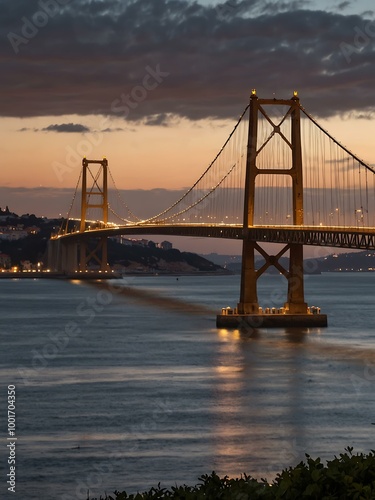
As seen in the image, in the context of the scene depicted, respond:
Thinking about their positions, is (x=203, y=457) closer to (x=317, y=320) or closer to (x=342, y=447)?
(x=342, y=447)

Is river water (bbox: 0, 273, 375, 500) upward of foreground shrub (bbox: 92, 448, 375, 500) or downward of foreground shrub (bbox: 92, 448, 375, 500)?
downward

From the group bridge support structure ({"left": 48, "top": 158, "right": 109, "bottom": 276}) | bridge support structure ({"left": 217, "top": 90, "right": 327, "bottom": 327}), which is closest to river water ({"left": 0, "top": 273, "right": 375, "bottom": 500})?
bridge support structure ({"left": 217, "top": 90, "right": 327, "bottom": 327})

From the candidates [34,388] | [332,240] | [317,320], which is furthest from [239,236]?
[34,388]

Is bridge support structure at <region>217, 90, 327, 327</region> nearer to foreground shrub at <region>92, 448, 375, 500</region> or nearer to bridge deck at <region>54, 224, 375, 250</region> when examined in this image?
bridge deck at <region>54, 224, 375, 250</region>

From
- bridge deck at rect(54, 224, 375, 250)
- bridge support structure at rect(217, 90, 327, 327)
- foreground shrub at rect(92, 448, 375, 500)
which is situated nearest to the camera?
foreground shrub at rect(92, 448, 375, 500)

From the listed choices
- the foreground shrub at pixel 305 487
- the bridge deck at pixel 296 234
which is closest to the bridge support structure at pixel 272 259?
the bridge deck at pixel 296 234

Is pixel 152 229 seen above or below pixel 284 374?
above

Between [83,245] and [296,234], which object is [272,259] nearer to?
[296,234]
